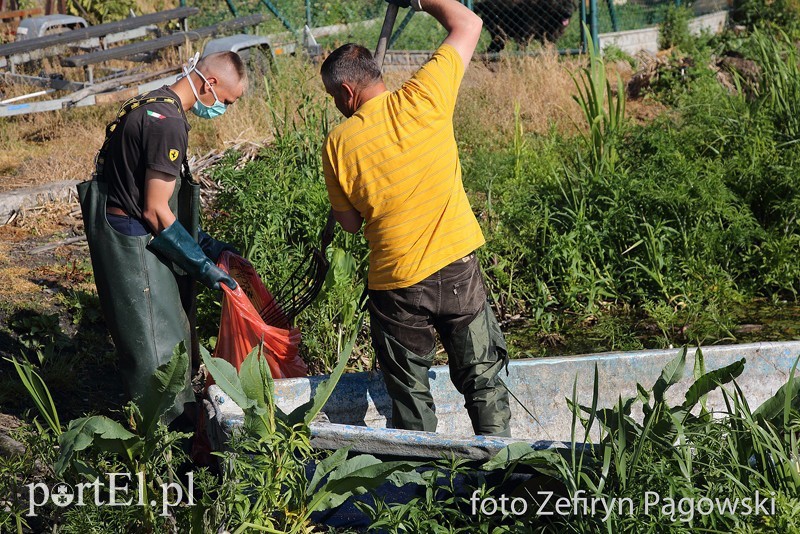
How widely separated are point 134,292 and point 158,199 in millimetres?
441

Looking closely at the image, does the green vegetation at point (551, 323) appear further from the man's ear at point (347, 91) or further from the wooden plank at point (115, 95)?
the wooden plank at point (115, 95)

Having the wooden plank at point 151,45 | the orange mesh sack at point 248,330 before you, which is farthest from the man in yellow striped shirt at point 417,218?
the wooden plank at point 151,45

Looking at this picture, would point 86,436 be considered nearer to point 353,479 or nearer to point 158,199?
point 353,479

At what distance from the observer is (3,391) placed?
4.52 meters

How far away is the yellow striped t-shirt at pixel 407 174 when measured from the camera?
3.32 metres

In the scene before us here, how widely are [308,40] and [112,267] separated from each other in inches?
289

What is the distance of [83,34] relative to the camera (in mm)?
9859

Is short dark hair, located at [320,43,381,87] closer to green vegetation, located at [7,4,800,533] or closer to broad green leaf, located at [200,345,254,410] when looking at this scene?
green vegetation, located at [7,4,800,533]

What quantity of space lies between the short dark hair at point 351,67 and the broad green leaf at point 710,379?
5.36 ft

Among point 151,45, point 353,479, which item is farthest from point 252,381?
point 151,45

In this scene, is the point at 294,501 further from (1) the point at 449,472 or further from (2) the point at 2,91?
(2) the point at 2,91

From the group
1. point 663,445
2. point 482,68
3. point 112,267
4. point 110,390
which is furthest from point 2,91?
point 663,445

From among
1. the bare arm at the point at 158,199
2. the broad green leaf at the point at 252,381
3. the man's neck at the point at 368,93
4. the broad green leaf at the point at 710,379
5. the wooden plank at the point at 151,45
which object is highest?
the wooden plank at the point at 151,45

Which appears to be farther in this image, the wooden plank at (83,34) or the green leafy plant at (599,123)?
the wooden plank at (83,34)
